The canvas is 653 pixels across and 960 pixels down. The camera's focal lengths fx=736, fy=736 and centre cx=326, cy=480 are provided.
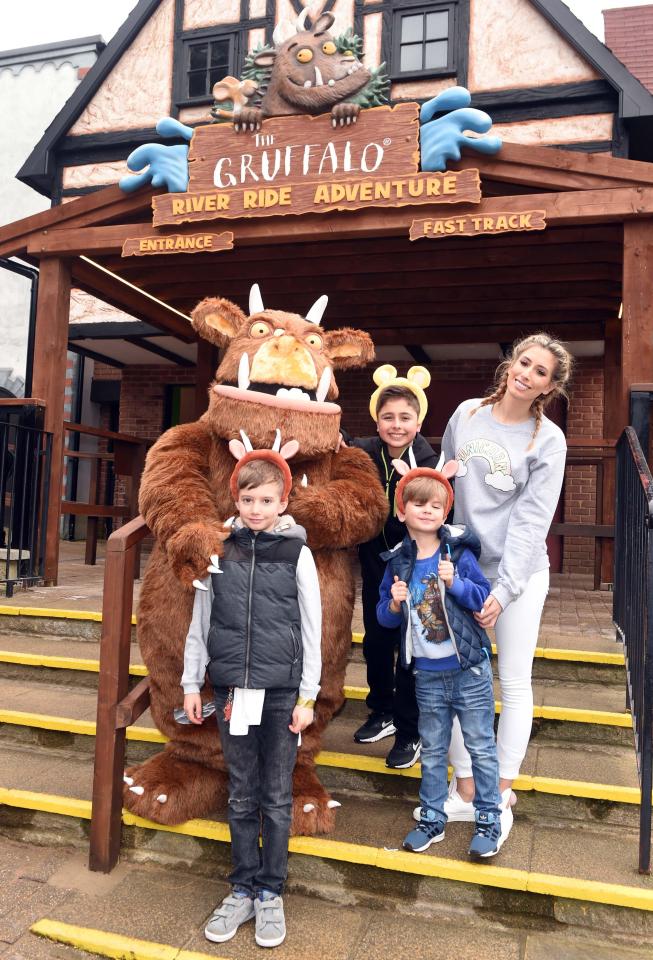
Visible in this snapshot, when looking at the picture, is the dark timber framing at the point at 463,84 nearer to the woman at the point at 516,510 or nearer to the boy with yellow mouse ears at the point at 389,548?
the boy with yellow mouse ears at the point at 389,548

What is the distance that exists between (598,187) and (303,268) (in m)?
2.54

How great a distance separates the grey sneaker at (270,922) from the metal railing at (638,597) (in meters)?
1.16

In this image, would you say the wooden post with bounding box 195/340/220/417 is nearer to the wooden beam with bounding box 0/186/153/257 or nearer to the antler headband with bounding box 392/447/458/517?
the wooden beam with bounding box 0/186/153/257

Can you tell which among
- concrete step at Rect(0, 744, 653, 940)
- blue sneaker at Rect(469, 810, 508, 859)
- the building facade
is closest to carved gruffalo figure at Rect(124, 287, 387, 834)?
concrete step at Rect(0, 744, 653, 940)

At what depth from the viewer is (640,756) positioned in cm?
248

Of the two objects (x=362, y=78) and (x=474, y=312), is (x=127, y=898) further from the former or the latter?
(x=474, y=312)

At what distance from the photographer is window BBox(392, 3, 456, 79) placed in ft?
24.8

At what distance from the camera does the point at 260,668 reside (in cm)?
226

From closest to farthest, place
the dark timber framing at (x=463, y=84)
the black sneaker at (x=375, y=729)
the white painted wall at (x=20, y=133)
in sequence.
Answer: the black sneaker at (x=375, y=729) < the dark timber framing at (x=463, y=84) < the white painted wall at (x=20, y=133)

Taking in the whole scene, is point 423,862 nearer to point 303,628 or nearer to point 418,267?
point 303,628

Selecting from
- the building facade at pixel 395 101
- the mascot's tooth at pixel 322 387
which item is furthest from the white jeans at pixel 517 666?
the building facade at pixel 395 101

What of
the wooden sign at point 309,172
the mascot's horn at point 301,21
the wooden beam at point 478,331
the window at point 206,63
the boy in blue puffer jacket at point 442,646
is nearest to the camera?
the boy in blue puffer jacket at point 442,646

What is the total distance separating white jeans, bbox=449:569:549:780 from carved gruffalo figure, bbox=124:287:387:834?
588 millimetres

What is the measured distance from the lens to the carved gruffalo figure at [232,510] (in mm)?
2580
